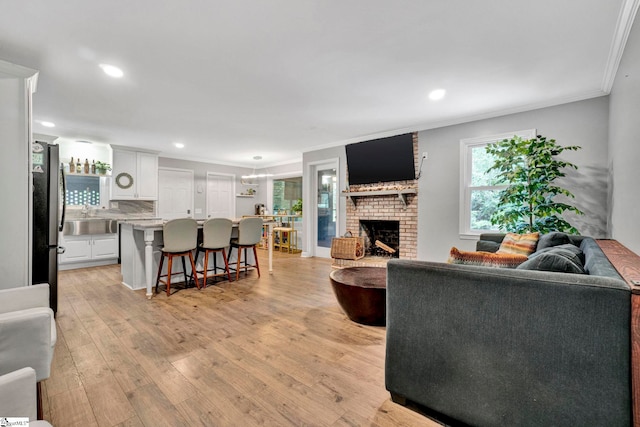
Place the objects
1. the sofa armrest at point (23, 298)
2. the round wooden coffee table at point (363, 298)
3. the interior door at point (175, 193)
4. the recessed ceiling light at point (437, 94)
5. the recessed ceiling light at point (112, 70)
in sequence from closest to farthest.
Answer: the sofa armrest at point (23, 298) < the round wooden coffee table at point (363, 298) < the recessed ceiling light at point (112, 70) < the recessed ceiling light at point (437, 94) < the interior door at point (175, 193)

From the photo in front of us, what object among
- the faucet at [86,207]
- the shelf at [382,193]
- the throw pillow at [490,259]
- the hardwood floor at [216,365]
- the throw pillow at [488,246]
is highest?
the shelf at [382,193]

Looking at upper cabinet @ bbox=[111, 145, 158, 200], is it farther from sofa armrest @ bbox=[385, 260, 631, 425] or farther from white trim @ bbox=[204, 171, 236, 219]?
sofa armrest @ bbox=[385, 260, 631, 425]

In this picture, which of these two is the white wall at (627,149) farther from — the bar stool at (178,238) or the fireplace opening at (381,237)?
the bar stool at (178,238)

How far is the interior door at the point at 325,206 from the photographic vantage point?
607cm

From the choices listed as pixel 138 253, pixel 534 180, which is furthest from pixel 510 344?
pixel 138 253

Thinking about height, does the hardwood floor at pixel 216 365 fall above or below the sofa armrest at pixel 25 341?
below

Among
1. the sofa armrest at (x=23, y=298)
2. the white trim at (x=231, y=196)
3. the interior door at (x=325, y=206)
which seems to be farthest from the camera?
the white trim at (x=231, y=196)

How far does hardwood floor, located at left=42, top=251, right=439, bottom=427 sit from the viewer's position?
1.51m

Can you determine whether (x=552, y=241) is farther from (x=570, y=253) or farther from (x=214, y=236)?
(x=214, y=236)

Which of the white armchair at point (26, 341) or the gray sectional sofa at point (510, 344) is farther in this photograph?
the white armchair at point (26, 341)

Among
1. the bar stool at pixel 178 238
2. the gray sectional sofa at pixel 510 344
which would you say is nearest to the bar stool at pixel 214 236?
the bar stool at pixel 178 238

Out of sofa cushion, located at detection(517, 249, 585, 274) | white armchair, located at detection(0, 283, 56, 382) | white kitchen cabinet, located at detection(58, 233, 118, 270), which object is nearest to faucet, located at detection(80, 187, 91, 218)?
white kitchen cabinet, located at detection(58, 233, 118, 270)

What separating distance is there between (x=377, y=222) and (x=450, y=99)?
260cm

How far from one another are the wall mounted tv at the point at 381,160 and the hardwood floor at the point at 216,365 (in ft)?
8.83
